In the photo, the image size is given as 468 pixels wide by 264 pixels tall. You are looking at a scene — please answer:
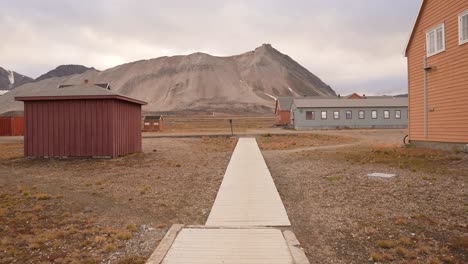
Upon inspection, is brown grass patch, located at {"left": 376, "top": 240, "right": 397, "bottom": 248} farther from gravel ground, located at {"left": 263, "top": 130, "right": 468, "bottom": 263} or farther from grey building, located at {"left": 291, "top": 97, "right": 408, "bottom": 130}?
grey building, located at {"left": 291, "top": 97, "right": 408, "bottom": 130}

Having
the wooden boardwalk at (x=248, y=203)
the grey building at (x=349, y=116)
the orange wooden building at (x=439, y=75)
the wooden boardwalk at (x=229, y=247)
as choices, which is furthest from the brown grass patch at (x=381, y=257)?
the grey building at (x=349, y=116)

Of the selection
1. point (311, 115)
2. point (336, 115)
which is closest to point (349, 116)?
point (336, 115)

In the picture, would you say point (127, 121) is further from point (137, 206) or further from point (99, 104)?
point (137, 206)

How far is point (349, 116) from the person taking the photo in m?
52.6

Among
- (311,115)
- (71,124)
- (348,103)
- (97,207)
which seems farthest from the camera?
(348,103)

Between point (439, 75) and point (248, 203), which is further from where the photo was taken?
point (439, 75)

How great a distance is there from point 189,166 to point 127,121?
649cm

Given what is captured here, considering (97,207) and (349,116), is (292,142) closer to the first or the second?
(97,207)

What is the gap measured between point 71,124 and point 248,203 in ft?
42.3

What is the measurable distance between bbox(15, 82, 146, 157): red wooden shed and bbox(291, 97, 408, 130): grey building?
122 ft

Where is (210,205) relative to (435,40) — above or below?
below

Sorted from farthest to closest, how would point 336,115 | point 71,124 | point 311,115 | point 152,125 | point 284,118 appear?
point 284,118
point 152,125
point 336,115
point 311,115
point 71,124

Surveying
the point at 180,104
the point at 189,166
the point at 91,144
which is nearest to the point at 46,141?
the point at 91,144

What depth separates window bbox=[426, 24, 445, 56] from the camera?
1745cm
